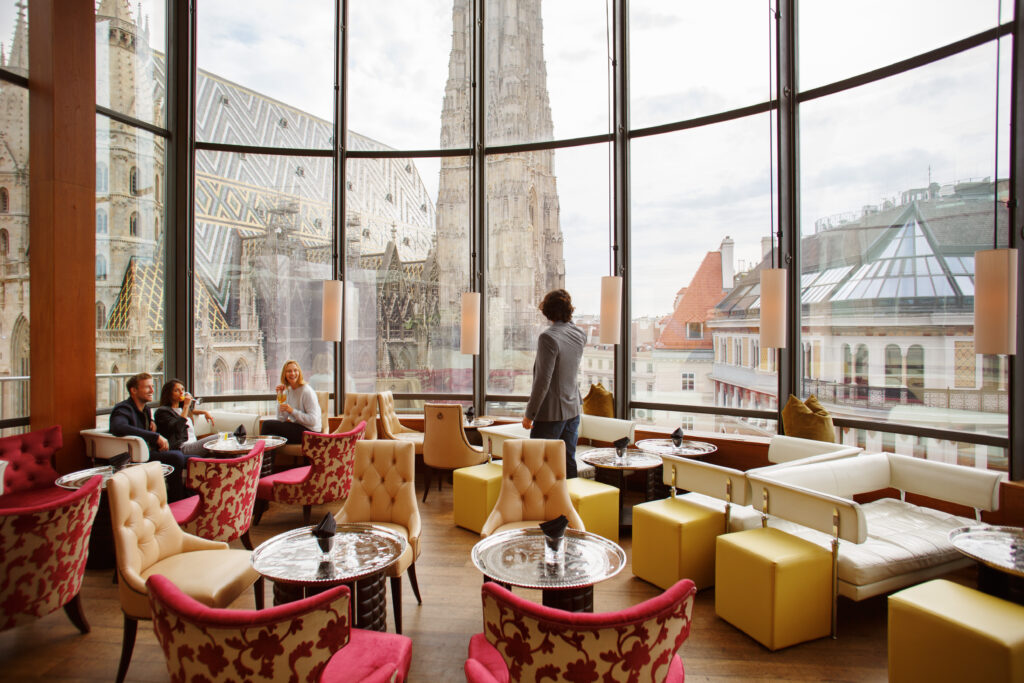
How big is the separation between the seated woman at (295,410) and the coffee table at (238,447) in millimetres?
336

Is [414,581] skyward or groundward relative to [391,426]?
groundward

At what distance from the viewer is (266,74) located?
7.23 m

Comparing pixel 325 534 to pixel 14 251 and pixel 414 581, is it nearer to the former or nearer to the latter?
pixel 414 581

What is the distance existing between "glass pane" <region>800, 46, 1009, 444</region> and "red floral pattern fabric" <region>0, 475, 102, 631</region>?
554 cm

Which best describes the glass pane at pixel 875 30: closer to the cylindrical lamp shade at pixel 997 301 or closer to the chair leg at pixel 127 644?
the cylindrical lamp shade at pixel 997 301

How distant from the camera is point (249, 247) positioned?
7199 mm

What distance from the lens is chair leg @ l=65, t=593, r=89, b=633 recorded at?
3.12 m

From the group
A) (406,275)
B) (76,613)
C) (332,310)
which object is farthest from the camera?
(406,275)

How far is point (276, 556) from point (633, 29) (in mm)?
6367

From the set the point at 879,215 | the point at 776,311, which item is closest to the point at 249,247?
the point at 776,311

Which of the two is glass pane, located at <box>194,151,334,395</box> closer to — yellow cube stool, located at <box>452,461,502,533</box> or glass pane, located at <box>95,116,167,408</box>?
glass pane, located at <box>95,116,167,408</box>

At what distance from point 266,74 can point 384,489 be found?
610 cm

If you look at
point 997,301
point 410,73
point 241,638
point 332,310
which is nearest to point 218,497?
point 241,638

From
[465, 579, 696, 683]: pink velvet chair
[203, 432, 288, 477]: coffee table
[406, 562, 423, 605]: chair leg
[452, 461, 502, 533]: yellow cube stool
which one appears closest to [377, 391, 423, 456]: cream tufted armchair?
[203, 432, 288, 477]: coffee table
